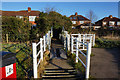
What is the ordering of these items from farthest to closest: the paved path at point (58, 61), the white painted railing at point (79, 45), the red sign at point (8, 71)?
1. the paved path at point (58, 61)
2. the white painted railing at point (79, 45)
3. the red sign at point (8, 71)

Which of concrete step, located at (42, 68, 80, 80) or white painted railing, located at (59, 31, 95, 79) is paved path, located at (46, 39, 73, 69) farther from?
white painted railing, located at (59, 31, 95, 79)

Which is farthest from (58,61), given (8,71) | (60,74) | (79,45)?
(79,45)

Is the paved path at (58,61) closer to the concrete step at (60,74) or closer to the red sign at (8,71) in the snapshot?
the concrete step at (60,74)

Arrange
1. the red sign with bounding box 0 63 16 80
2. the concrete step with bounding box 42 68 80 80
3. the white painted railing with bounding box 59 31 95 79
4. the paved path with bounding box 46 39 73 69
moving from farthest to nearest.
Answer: the paved path with bounding box 46 39 73 69, the concrete step with bounding box 42 68 80 80, the white painted railing with bounding box 59 31 95 79, the red sign with bounding box 0 63 16 80

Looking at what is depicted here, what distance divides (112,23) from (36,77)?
48.5 metres

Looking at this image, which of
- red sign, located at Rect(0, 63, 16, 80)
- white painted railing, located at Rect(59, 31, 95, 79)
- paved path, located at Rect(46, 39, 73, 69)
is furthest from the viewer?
paved path, located at Rect(46, 39, 73, 69)

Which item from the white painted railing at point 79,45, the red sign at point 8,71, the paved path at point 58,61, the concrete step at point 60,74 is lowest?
the concrete step at point 60,74

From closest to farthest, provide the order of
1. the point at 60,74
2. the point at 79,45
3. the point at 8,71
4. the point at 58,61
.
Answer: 1. the point at 8,71
2. the point at 60,74
3. the point at 58,61
4. the point at 79,45

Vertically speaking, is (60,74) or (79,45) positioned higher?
(79,45)

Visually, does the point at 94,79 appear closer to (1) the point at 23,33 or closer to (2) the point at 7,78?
(2) the point at 7,78

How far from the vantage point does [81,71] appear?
413 centimetres

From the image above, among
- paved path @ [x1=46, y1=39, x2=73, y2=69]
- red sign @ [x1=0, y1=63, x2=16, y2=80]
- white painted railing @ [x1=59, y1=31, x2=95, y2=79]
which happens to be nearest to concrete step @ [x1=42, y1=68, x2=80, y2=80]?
paved path @ [x1=46, y1=39, x2=73, y2=69]

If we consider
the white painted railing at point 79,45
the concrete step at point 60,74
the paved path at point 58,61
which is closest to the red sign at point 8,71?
the concrete step at point 60,74

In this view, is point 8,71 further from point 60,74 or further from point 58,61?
point 58,61
